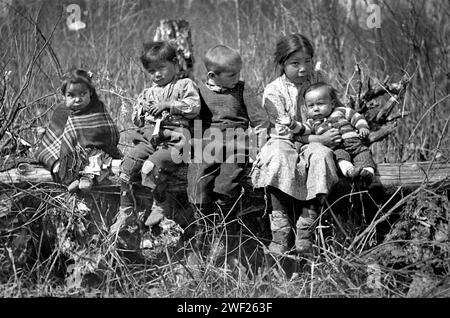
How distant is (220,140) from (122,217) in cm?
69

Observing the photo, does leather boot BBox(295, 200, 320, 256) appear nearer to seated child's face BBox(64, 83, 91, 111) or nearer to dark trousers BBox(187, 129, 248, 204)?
dark trousers BBox(187, 129, 248, 204)

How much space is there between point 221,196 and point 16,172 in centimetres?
116

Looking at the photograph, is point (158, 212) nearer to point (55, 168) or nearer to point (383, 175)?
point (55, 168)

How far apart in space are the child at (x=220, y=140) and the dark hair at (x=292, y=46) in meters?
0.30

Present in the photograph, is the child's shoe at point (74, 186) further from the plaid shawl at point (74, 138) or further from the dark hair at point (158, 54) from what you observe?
the dark hair at point (158, 54)

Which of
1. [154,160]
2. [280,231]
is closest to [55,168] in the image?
[154,160]

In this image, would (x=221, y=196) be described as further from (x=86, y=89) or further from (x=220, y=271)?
(x=86, y=89)

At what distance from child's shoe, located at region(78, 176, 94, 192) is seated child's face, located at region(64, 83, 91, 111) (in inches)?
15.9

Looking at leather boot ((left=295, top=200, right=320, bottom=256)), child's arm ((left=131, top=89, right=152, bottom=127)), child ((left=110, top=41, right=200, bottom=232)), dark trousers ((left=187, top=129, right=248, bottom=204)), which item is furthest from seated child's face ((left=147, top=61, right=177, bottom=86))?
leather boot ((left=295, top=200, right=320, bottom=256))

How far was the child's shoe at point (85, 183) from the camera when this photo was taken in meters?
3.74

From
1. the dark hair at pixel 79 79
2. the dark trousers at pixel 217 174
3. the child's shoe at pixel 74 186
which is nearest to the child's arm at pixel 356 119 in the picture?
the dark trousers at pixel 217 174

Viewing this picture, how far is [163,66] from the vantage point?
12.8 feet
